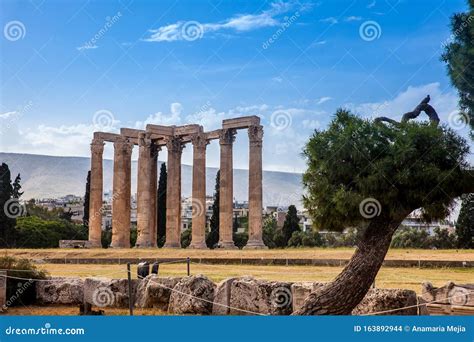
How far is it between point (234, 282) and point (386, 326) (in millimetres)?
3972

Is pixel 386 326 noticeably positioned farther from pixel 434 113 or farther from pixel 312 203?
pixel 434 113

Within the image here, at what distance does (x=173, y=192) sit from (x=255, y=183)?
6.31 meters

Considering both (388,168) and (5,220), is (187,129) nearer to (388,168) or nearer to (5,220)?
(5,220)

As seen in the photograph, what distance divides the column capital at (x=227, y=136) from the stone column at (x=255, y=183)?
5.56 feet

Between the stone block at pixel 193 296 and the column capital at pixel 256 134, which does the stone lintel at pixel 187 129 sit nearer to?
the column capital at pixel 256 134

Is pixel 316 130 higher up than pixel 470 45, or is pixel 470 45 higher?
pixel 470 45

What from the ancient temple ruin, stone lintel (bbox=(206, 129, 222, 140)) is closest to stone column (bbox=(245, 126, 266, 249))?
the ancient temple ruin

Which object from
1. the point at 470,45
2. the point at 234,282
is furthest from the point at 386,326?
the point at 470,45

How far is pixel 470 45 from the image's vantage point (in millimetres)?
16672

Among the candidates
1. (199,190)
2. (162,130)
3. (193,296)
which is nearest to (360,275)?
(193,296)

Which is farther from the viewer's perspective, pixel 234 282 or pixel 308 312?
pixel 234 282

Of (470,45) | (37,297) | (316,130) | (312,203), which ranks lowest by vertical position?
(37,297)

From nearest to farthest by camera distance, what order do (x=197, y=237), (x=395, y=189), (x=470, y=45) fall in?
(x=395, y=189) < (x=470, y=45) < (x=197, y=237)

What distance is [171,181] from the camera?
41.8 meters
